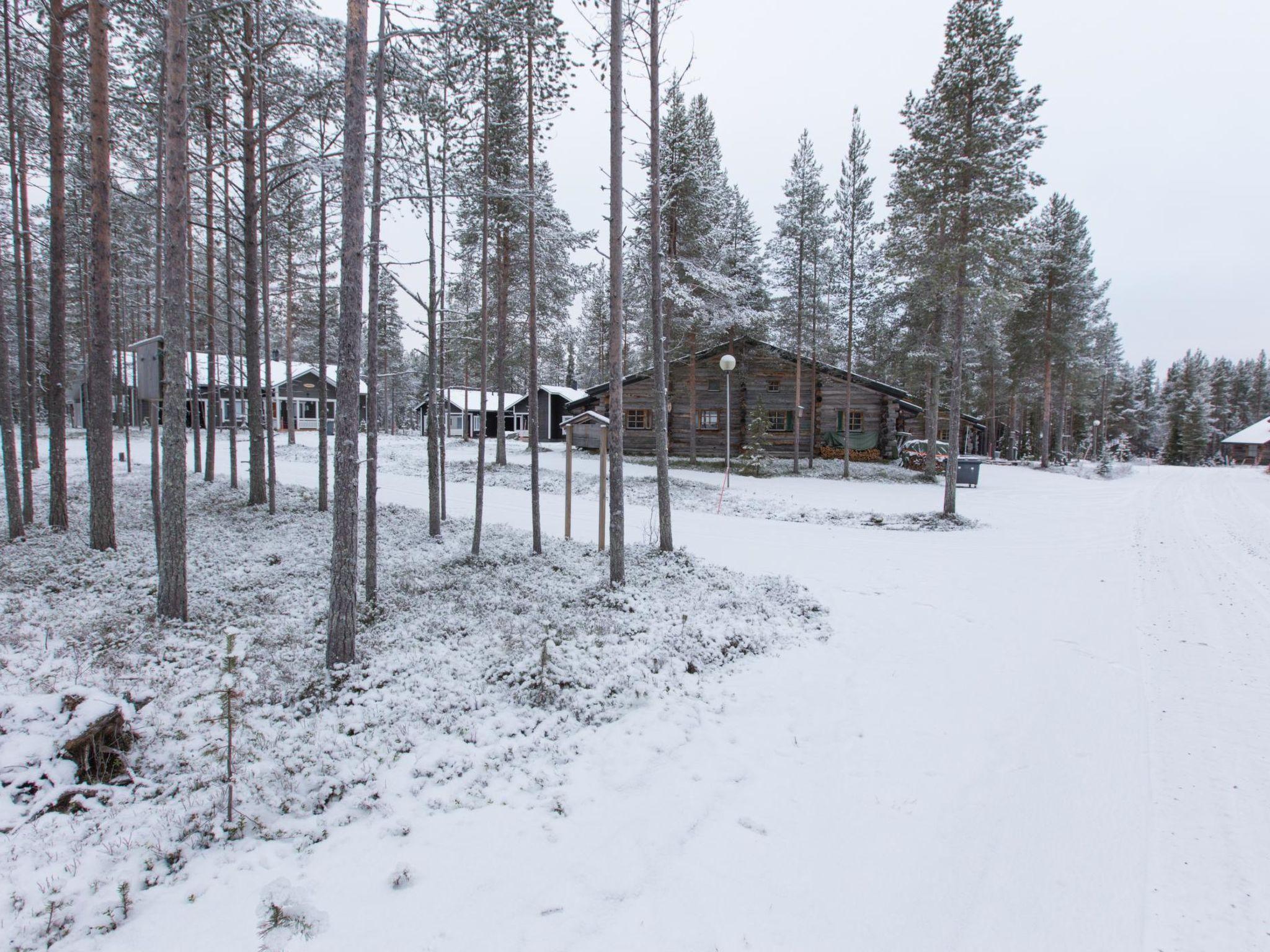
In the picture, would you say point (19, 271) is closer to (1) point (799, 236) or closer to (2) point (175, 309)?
(2) point (175, 309)

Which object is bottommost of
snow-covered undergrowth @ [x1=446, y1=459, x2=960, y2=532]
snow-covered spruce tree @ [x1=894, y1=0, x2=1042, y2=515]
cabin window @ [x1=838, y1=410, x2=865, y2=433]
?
snow-covered undergrowth @ [x1=446, y1=459, x2=960, y2=532]

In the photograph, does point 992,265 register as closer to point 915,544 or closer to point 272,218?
point 915,544

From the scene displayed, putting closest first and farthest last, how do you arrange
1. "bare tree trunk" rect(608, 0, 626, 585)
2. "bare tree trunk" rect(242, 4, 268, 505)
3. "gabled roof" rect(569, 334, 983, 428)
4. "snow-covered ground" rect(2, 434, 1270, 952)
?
"snow-covered ground" rect(2, 434, 1270, 952) → "bare tree trunk" rect(608, 0, 626, 585) → "bare tree trunk" rect(242, 4, 268, 505) → "gabled roof" rect(569, 334, 983, 428)

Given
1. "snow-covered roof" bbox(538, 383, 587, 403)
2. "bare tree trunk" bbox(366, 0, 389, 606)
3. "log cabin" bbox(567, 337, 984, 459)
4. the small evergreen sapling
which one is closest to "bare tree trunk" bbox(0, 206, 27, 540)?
"bare tree trunk" bbox(366, 0, 389, 606)

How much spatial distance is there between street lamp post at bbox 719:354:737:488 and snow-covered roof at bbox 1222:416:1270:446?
53.0m

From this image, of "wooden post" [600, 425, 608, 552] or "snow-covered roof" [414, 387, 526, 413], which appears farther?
"snow-covered roof" [414, 387, 526, 413]

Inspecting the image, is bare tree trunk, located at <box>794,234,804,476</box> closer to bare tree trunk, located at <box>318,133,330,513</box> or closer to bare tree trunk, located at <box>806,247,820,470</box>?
bare tree trunk, located at <box>806,247,820,470</box>

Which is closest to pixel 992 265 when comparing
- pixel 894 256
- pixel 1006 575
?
pixel 894 256

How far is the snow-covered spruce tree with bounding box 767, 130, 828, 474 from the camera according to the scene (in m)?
23.3

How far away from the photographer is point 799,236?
23453mm

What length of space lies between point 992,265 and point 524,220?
475 inches

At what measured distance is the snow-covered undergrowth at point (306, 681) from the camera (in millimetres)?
3367

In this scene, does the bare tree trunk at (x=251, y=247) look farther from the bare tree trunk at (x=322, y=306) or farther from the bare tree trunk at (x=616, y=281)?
the bare tree trunk at (x=616, y=281)

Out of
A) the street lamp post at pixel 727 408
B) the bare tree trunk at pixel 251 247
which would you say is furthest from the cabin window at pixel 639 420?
the bare tree trunk at pixel 251 247
